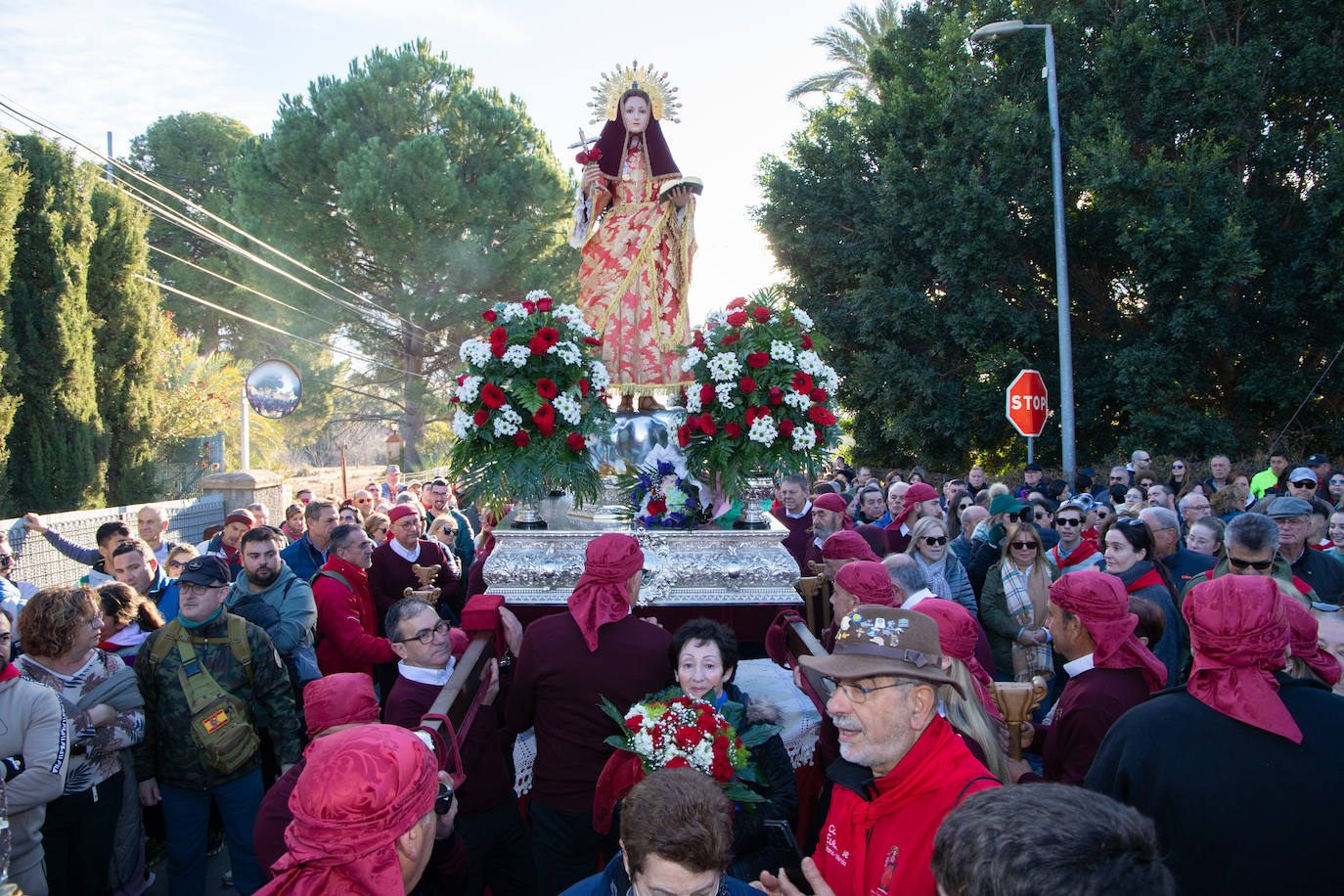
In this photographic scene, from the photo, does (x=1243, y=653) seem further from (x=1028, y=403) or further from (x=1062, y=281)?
(x=1028, y=403)

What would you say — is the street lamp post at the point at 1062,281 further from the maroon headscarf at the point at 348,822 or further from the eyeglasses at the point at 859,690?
the maroon headscarf at the point at 348,822

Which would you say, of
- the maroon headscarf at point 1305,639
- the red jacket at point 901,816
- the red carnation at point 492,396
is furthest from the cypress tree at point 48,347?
the maroon headscarf at point 1305,639

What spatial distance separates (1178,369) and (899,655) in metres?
16.5

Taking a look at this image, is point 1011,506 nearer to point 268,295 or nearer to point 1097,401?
Result: point 1097,401

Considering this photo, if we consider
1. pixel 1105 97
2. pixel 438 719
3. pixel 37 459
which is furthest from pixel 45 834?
pixel 1105 97

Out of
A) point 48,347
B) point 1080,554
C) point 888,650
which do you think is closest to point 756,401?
point 1080,554

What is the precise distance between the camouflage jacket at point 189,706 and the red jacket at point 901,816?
120 inches

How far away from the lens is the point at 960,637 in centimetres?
323

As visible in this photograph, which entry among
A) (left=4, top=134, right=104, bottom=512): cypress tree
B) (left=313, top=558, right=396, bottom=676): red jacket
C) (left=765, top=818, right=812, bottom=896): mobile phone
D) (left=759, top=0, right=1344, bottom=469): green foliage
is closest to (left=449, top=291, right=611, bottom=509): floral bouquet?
(left=313, top=558, right=396, bottom=676): red jacket

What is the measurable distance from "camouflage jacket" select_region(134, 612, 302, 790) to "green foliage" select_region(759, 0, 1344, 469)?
50.8ft

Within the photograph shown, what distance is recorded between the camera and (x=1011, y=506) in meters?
7.06

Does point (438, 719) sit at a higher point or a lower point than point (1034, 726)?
higher

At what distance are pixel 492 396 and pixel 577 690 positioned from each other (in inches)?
98.5

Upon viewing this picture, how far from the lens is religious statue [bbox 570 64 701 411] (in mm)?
7383
